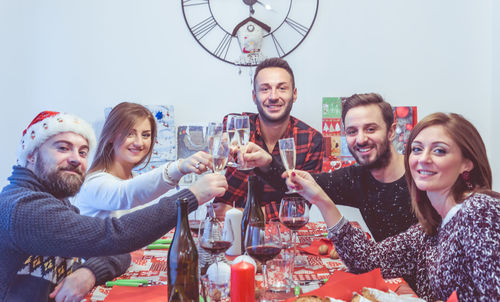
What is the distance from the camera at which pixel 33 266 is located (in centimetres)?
113

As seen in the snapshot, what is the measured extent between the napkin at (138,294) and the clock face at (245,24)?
2102 mm

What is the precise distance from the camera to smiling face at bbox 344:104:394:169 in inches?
70.8

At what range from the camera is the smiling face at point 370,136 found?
1.80 meters

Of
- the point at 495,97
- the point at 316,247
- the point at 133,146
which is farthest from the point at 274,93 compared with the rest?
the point at 495,97

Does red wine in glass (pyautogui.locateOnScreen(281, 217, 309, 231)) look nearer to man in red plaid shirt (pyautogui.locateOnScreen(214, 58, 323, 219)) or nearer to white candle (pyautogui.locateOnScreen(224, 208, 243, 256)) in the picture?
white candle (pyautogui.locateOnScreen(224, 208, 243, 256))

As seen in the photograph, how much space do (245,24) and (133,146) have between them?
1.39 m

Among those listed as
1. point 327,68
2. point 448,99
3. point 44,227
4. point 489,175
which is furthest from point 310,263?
point 448,99

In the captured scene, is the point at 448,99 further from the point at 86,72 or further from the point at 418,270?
the point at 86,72

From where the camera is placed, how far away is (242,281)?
869 mm

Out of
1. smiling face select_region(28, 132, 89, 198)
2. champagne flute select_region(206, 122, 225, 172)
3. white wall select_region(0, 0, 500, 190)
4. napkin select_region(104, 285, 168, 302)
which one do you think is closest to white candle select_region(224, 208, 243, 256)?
champagne flute select_region(206, 122, 225, 172)

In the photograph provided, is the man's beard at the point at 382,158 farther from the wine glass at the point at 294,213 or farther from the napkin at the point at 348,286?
the napkin at the point at 348,286

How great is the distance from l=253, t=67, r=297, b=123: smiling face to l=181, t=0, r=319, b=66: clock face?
1.79ft

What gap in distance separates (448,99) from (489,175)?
1.84 metres

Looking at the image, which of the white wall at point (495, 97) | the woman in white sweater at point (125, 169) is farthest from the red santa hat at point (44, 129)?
the white wall at point (495, 97)
